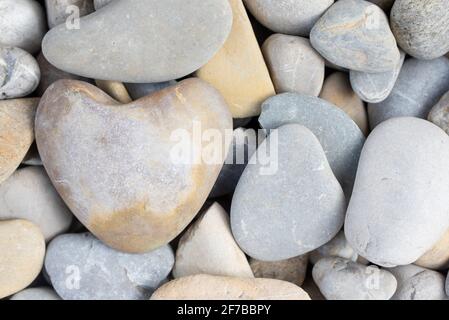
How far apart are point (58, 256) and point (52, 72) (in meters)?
0.41

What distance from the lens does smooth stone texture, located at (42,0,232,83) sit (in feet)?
3.69

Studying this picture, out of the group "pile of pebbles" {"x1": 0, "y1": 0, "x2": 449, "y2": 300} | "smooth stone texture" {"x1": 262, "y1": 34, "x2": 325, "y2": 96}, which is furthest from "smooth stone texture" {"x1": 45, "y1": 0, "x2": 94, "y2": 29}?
"smooth stone texture" {"x1": 262, "y1": 34, "x2": 325, "y2": 96}

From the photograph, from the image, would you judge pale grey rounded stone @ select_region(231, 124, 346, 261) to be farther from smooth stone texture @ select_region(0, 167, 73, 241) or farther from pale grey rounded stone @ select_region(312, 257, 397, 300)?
A: smooth stone texture @ select_region(0, 167, 73, 241)

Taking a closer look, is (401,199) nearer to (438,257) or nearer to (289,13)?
(438,257)

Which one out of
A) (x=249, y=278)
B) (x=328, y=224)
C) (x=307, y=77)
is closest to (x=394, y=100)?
(x=307, y=77)

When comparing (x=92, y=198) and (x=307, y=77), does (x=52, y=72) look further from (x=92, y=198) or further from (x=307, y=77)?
(x=307, y=77)

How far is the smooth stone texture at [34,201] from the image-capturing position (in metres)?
1.22

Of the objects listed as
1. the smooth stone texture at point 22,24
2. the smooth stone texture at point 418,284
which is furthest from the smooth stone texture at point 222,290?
the smooth stone texture at point 22,24

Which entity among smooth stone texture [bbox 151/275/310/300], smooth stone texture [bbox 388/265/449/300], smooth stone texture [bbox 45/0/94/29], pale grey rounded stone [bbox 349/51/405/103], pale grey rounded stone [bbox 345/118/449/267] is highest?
smooth stone texture [bbox 45/0/94/29]

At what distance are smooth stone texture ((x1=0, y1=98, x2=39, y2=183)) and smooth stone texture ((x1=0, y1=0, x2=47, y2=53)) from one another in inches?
5.6

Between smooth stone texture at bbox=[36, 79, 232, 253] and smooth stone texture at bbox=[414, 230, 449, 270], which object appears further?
smooth stone texture at bbox=[414, 230, 449, 270]

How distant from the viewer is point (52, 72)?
126cm

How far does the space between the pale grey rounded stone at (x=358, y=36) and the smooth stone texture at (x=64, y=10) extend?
0.50m

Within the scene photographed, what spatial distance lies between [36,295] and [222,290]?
0.42 meters
